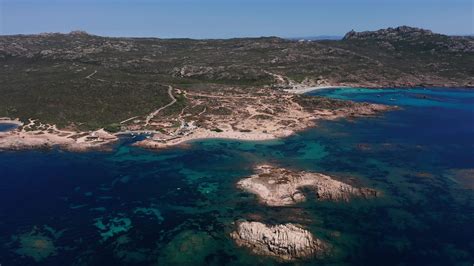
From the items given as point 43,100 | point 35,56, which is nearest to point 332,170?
point 43,100

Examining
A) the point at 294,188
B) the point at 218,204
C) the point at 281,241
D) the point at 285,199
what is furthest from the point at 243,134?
the point at 281,241

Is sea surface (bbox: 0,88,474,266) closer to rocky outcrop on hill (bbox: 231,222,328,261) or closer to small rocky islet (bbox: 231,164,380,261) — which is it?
rocky outcrop on hill (bbox: 231,222,328,261)

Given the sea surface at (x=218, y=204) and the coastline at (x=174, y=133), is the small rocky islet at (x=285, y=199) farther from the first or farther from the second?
the coastline at (x=174, y=133)

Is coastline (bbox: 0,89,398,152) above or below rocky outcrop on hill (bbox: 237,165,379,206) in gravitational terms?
above

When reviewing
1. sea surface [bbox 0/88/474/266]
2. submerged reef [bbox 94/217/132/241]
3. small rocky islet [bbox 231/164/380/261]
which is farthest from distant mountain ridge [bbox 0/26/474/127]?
small rocky islet [bbox 231/164/380/261]

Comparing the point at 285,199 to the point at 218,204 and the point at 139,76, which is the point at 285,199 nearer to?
the point at 218,204

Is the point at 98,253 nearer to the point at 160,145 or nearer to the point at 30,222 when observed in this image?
the point at 30,222
